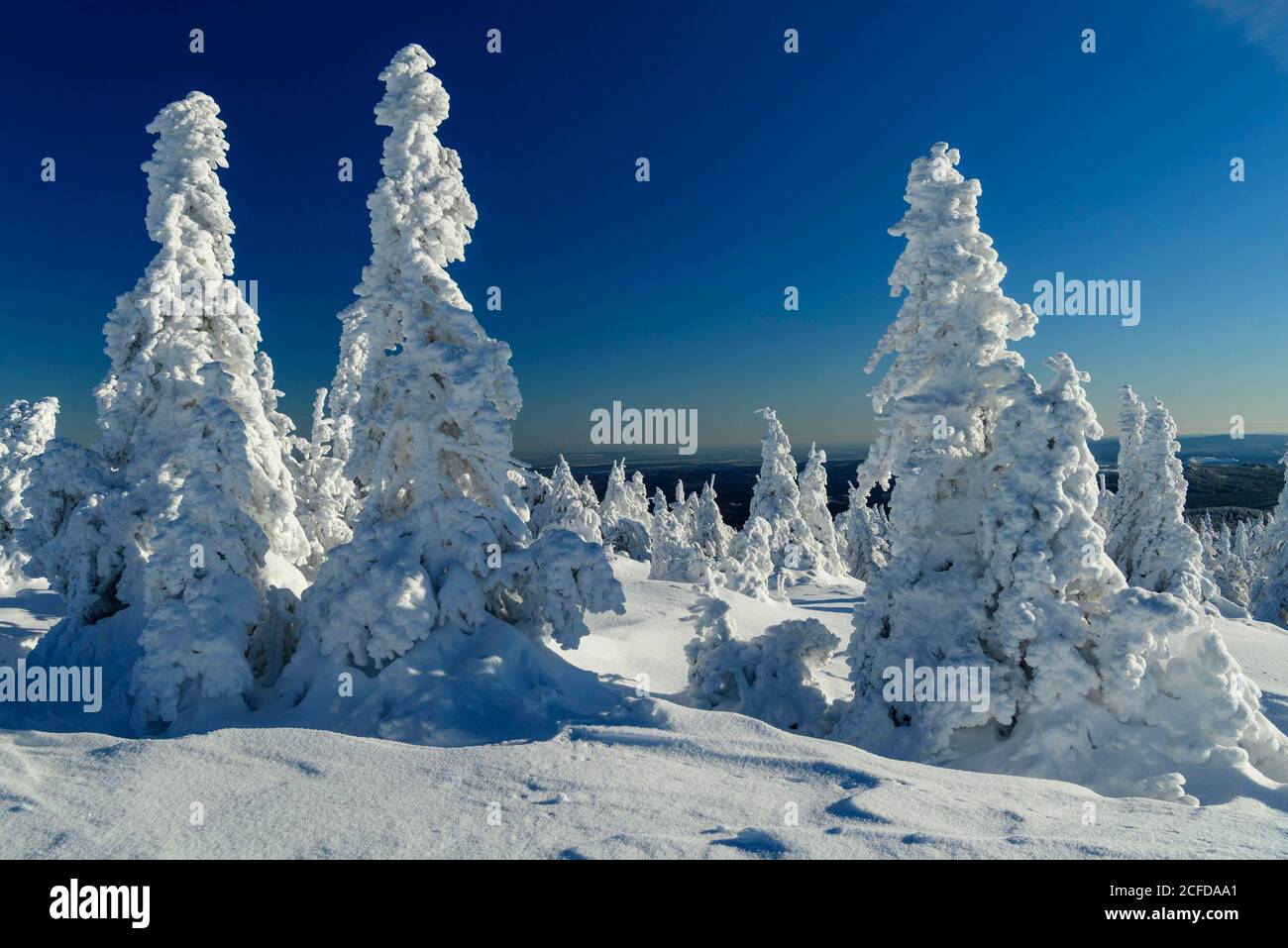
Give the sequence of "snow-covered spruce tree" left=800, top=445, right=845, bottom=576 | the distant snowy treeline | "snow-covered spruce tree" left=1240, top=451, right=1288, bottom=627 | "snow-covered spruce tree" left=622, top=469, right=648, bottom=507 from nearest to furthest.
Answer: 1. the distant snowy treeline
2. "snow-covered spruce tree" left=1240, top=451, right=1288, bottom=627
3. "snow-covered spruce tree" left=800, top=445, right=845, bottom=576
4. "snow-covered spruce tree" left=622, top=469, right=648, bottom=507

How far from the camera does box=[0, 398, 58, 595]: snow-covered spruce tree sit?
29.7m

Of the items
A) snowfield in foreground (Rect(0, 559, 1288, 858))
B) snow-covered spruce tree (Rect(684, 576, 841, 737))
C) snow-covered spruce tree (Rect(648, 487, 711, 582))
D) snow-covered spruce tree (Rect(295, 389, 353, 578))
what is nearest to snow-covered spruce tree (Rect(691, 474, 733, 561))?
snow-covered spruce tree (Rect(648, 487, 711, 582))

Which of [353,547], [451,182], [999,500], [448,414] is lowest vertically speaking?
[353,547]

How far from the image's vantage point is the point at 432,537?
45.5ft

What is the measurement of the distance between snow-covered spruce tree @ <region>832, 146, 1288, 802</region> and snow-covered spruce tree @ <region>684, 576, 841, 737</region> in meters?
0.98

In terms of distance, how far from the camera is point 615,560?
43.7 m

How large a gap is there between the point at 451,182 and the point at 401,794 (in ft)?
42.1

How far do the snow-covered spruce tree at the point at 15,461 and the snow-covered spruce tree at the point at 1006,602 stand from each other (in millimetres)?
36272

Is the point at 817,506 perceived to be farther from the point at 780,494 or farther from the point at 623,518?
the point at 623,518

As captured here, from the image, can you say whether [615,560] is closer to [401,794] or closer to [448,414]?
[448,414]

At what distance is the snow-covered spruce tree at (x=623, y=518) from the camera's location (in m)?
59.2

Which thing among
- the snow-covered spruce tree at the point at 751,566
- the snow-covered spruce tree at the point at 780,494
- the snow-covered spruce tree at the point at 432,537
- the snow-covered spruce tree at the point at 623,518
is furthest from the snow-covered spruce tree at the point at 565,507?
the snow-covered spruce tree at the point at 432,537

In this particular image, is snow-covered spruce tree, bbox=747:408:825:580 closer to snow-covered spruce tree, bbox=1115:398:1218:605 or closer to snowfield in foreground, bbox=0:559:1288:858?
snow-covered spruce tree, bbox=1115:398:1218:605
